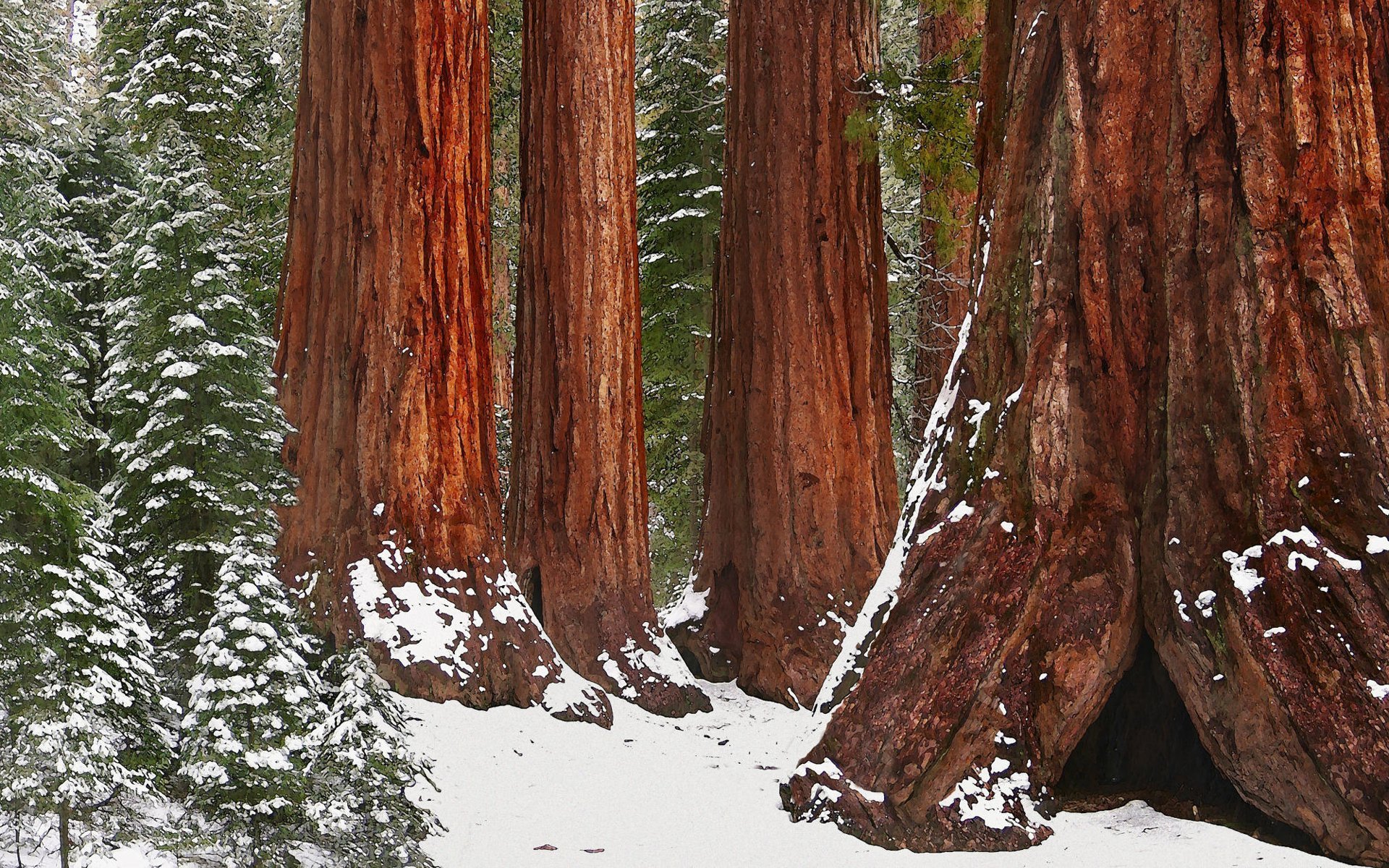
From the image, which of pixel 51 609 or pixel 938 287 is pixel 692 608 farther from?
pixel 51 609

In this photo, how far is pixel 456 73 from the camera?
6539 mm

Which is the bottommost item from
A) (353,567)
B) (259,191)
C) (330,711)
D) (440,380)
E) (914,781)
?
(914,781)

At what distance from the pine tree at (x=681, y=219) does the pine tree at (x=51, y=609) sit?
34.2 ft

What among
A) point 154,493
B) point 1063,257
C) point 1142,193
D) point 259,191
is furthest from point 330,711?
point 259,191

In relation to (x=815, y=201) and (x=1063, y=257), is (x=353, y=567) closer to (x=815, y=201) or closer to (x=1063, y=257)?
(x=1063, y=257)

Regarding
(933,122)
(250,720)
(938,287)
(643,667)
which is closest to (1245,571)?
(250,720)

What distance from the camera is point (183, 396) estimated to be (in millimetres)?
4395

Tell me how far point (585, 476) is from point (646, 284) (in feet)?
22.2

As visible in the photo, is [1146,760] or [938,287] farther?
[938,287]

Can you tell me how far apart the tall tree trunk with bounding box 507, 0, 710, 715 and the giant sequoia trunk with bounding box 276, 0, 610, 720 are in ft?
3.66

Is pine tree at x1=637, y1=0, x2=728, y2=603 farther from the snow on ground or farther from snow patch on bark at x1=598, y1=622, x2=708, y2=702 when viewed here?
the snow on ground

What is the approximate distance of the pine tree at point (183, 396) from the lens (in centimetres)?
441

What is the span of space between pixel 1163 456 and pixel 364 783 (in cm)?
303

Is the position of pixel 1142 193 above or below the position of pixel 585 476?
above
